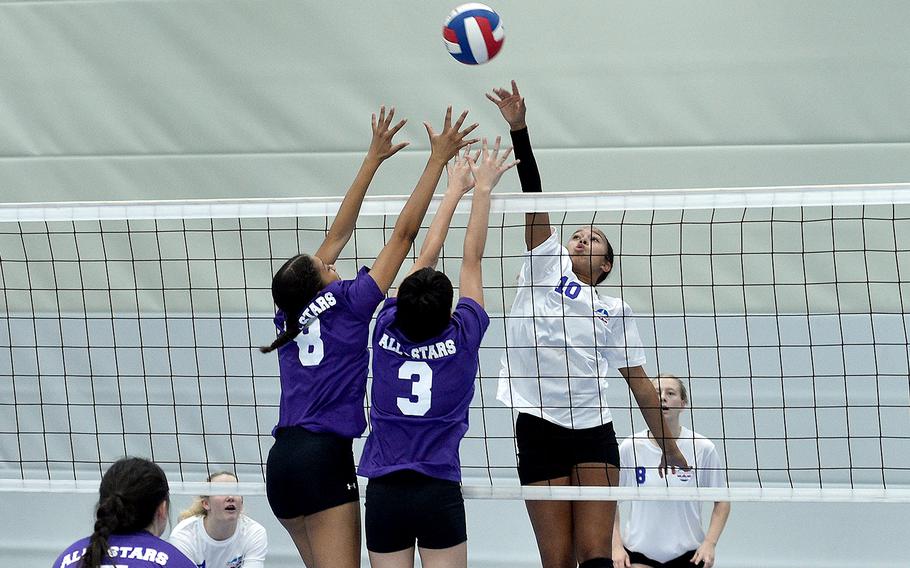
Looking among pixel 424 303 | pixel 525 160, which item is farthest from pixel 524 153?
pixel 424 303

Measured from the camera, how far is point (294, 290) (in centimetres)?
406

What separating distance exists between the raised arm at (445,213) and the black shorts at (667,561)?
255 cm

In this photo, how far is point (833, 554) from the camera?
A: 22.6 ft

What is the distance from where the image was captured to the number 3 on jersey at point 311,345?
4.11 metres

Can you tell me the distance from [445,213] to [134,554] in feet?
5.70

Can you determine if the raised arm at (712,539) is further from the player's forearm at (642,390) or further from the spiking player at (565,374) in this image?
the spiking player at (565,374)

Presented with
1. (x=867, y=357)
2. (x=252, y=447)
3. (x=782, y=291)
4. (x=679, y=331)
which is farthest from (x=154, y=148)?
(x=867, y=357)

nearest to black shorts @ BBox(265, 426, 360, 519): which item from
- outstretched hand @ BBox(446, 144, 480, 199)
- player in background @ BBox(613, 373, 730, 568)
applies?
outstretched hand @ BBox(446, 144, 480, 199)

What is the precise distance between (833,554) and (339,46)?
177 inches

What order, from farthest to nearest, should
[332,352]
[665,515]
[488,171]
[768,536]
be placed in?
[768,536] → [665,515] → [488,171] → [332,352]

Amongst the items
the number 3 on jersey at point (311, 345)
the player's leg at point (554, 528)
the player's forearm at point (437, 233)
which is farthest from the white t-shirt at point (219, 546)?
the player's forearm at point (437, 233)

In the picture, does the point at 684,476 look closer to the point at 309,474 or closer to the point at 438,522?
the point at 438,522

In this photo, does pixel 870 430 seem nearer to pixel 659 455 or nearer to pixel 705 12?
pixel 659 455

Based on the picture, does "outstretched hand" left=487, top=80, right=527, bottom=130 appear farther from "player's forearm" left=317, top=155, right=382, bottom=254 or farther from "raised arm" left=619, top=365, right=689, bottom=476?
"raised arm" left=619, top=365, right=689, bottom=476
